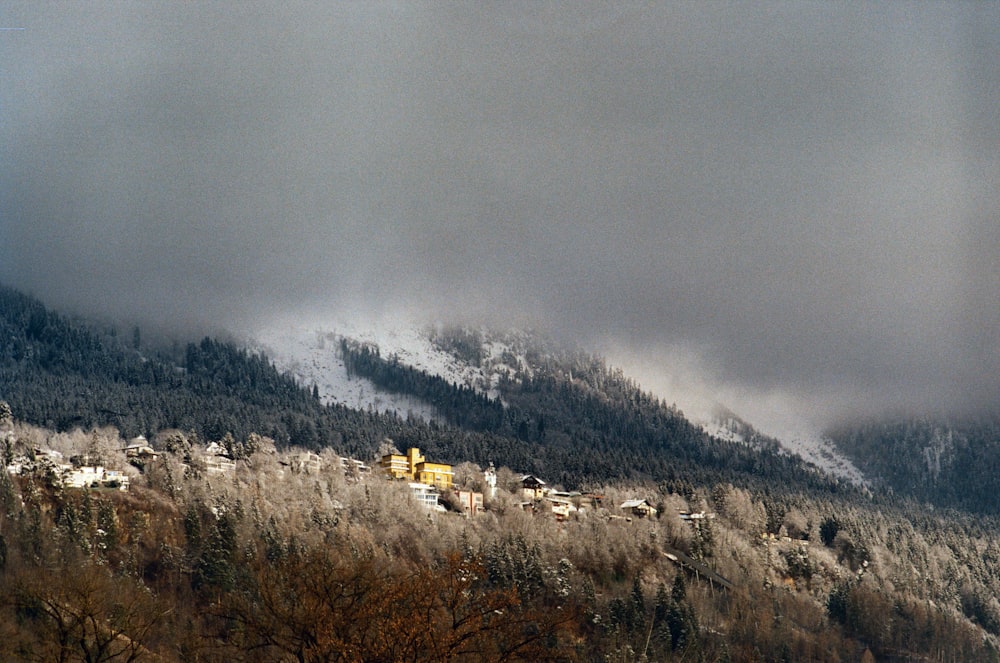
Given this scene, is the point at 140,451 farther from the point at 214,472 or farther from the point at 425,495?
the point at 425,495

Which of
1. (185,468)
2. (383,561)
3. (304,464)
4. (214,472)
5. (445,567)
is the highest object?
(304,464)

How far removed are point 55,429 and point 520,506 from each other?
70514mm

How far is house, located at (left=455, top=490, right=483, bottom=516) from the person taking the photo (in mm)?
188500

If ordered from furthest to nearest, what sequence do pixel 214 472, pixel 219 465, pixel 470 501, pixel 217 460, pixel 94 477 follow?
pixel 470 501
pixel 217 460
pixel 219 465
pixel 214 472
pixel 94 477

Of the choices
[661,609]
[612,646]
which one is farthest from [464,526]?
[612,646]

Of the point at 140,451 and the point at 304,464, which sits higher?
the point at 304,464

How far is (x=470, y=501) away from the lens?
192m

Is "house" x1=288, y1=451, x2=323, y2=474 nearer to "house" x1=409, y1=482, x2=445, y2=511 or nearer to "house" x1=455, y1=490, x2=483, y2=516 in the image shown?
"house" x1=409, y1=482, x2=445, y2=511

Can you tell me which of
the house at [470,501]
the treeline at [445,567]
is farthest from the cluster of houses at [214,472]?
the treeline at [445,567]

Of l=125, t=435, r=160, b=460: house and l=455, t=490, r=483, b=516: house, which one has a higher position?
l=455, t=490, r=483, b=516: house

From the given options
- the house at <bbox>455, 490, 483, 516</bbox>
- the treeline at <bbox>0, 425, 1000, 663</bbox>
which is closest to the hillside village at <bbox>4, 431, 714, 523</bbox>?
the house at <bbox>455, 490, 483, 516</bbox>

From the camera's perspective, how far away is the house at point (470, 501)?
618ft

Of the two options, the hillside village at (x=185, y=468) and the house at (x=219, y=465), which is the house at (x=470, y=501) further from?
the house at (x=219, y=465)

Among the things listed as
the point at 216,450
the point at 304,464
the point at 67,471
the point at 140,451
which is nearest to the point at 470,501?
the point at 304,464
